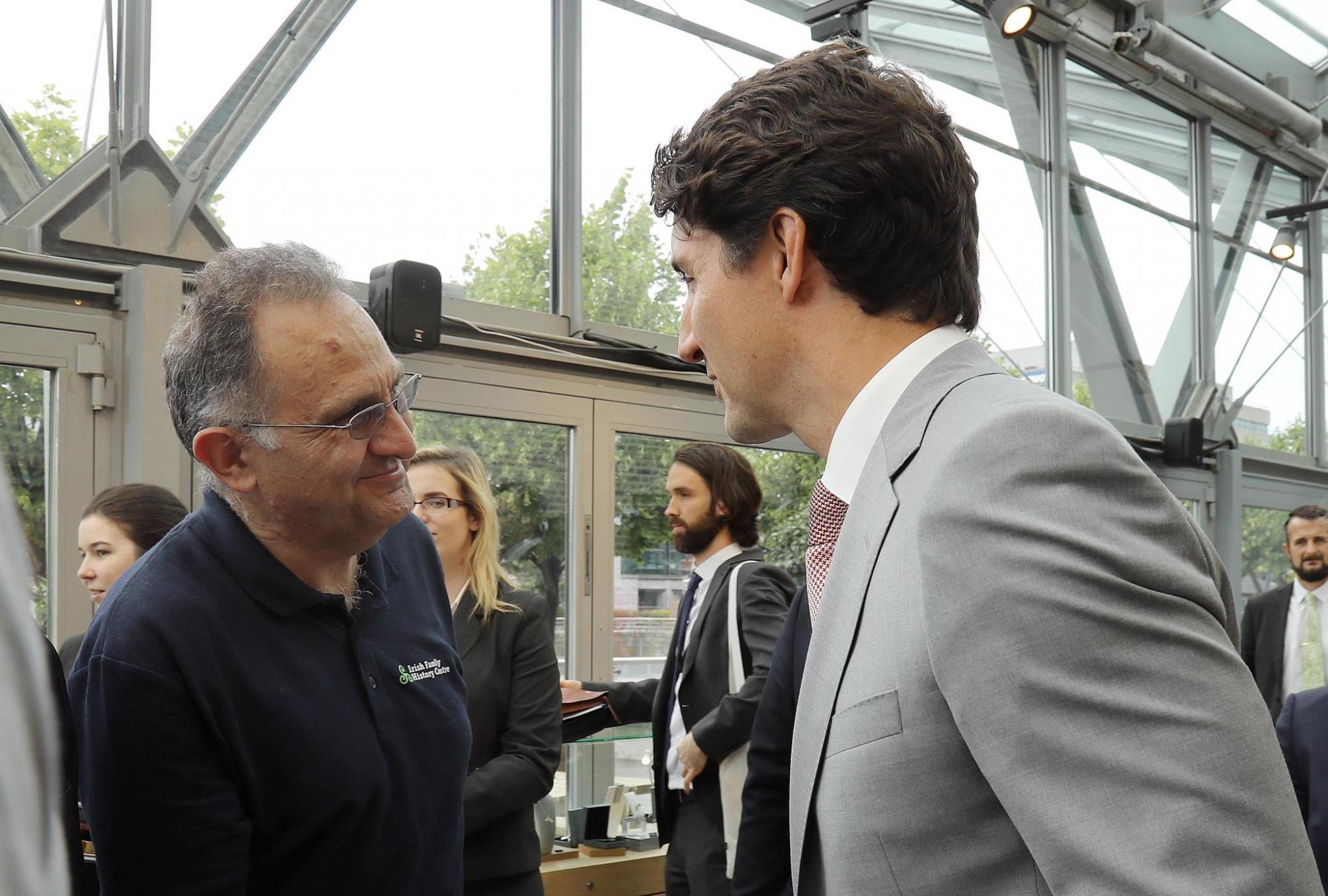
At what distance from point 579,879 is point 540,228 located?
2.75 m

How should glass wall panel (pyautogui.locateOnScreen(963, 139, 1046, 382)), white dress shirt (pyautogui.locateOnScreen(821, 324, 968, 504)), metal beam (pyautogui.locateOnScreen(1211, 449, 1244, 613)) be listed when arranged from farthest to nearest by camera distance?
metal beam (pyautogui.locateOnScreen(1211, 449, 1244, 613)) < glass wall panel (pyautogui.locateOnScreen(963, 139, 1046, 382)) < white dress shirt (pyautogui.locateOnScreen(821, 324, 968, 504))

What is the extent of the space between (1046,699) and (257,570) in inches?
41.6

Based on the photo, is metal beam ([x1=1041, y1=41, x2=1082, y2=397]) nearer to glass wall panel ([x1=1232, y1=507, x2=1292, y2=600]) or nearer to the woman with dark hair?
glass wall panel ([x1=1232, y1=507, x2=1292, y2=600])

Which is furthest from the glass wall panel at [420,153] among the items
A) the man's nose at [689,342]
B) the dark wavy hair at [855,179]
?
the dark wavy hair at [855,179]

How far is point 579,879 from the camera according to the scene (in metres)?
4.00

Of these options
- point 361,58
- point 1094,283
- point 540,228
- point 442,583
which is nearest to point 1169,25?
point 1094,283

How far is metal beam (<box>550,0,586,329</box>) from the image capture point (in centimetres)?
516

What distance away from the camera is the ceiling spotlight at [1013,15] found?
19.7 feet

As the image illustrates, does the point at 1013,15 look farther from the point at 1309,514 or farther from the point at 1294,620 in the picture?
the point at 1294,620

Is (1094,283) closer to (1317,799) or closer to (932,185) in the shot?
(1317,799)

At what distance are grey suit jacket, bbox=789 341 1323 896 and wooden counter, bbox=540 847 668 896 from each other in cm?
327

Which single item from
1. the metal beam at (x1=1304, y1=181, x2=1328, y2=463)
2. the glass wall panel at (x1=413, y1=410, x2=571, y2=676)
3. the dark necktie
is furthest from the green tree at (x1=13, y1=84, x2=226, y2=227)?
the metal beam at (x1=1304, y1=181, x2=1328, y2=463)

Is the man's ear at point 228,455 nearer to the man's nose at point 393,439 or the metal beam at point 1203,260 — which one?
the man's nose at point 393,439

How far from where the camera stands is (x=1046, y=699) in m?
0.76
